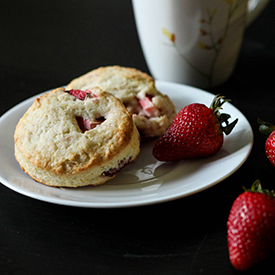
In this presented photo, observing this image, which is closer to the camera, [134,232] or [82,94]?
[134,232]

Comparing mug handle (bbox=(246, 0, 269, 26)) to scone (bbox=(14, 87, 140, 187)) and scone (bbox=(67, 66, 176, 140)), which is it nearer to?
scone (bbox=(67, 66, 176, 140))

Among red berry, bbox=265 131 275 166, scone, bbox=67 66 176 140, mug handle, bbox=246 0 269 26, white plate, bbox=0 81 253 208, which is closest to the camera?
white plate, bbox=0 81 253 208

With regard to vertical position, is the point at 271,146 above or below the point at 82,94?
below

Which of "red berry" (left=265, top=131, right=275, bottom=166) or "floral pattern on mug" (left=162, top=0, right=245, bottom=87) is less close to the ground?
"floral pattern on mug" (left=162, top=0, right=245, bottom=87)

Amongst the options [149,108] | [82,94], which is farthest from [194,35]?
[82,94]

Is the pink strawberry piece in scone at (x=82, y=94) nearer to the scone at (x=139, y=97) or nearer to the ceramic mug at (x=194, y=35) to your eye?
the scone at (x=139, y=97)

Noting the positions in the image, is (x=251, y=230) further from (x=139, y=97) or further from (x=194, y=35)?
(x=194, y=35)

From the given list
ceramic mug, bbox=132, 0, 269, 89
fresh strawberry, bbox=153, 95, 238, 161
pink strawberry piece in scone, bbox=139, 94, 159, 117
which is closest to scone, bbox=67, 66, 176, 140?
pink strawberry piece in scone, bbox=139, 94, 159, 117
